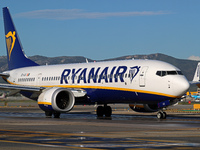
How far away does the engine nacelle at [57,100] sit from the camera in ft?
116

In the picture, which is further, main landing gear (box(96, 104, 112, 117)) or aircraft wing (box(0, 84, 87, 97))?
main landing gear (box(96, 104, 112, 117))

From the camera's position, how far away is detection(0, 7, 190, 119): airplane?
32.8 meters

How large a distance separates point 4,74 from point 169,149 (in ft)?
122

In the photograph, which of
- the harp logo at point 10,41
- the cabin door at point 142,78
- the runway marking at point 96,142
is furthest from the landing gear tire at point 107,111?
the runway marking at point 96,142

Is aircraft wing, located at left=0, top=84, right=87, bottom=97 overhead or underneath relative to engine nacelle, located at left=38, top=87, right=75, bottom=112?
overhead

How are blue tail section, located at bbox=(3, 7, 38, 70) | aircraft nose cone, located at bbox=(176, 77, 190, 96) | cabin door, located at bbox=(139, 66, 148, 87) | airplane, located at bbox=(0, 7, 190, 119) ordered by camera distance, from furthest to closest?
blue tail section, located at bbox=(3, 7, 38, 70) → cabin door, located at bbox=(139, 66, 148, 87) → airplane, located at bbox=(0, 7, 190, 119) → aircraft nose cone, located at bbox=(176, 77, 190, 96)

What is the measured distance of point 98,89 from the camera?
36812 mm

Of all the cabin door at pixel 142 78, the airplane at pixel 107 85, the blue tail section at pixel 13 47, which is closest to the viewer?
the airplane at pixel 107 85

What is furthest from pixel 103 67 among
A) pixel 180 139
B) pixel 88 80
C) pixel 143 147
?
pixel 143 147

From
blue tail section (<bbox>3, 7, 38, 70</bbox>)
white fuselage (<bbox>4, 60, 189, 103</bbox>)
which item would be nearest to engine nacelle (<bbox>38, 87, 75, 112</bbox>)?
white fuselage (<bbox>4, 60, 189, 103</bbox>)

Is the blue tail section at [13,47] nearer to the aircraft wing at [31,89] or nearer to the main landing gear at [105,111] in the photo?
the aircraft wing at [31,89]

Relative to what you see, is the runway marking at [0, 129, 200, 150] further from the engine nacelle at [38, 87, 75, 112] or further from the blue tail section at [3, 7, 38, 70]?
the blue tail section at [3, 7, 38, 70]

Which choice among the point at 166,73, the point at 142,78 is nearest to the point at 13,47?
the point at 142,78

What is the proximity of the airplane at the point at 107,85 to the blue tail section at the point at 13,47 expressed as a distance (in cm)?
361
